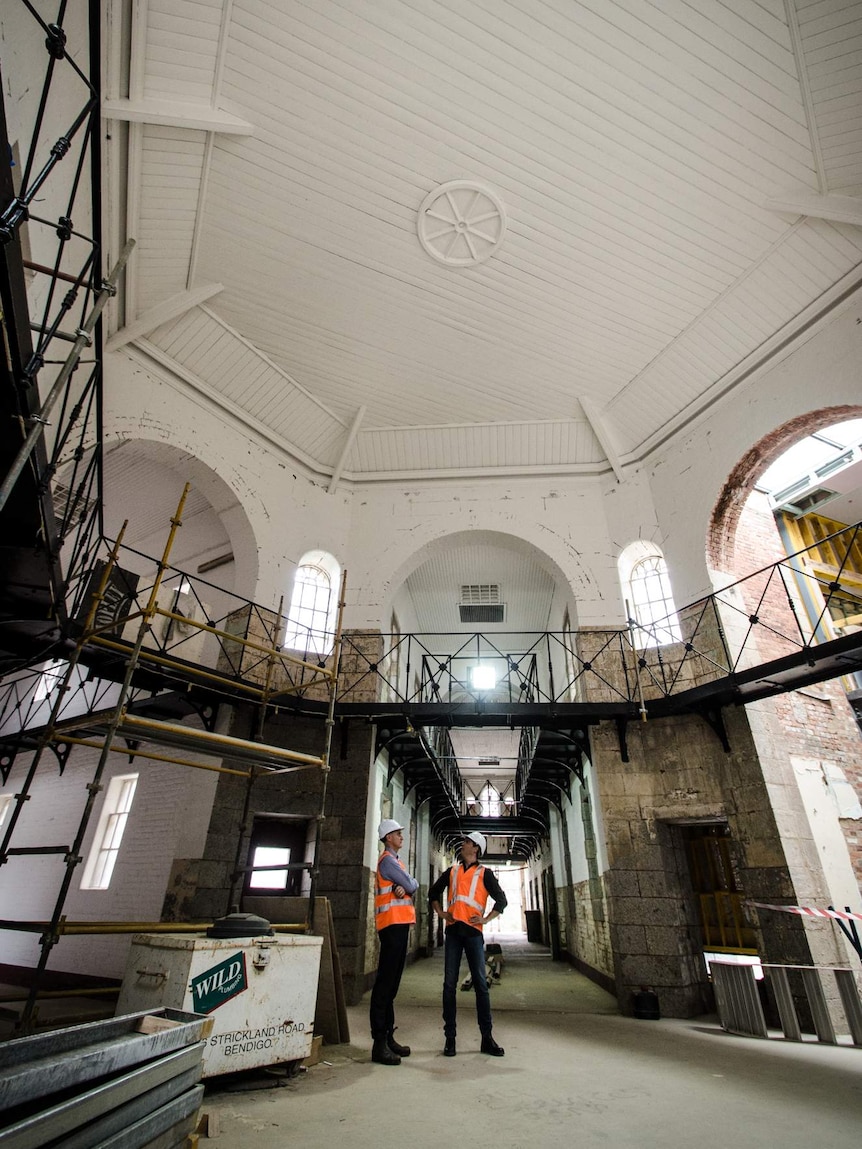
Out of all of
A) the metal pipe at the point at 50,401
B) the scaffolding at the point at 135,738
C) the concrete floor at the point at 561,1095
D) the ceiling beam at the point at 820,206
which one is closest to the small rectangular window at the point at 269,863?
the scaffolding at the point at 135,738

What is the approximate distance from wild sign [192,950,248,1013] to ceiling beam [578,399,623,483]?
9028mm

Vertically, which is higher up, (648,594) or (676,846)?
(648,594)

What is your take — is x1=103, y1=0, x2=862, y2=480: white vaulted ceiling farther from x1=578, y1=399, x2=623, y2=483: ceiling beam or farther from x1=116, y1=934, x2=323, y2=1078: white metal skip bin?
x1=116, y1=934, x2=323, y2=1078: white metal skip bin

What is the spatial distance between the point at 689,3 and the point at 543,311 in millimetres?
3630

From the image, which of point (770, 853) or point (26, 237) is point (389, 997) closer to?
point (770, 853)

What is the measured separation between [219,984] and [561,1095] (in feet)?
7.52

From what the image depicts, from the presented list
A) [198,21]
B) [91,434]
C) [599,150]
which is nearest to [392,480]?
[91,434]

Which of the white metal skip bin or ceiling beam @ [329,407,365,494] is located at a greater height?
ceiling beam @ [329,407,365,494]

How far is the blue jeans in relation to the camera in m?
4.55

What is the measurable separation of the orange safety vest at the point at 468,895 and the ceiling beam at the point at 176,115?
870 centimetres

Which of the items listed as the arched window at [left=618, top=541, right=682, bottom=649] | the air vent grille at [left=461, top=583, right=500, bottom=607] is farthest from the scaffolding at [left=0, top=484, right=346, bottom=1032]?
the air vent grille at [left=461, top=583, right=500, bottom=607]

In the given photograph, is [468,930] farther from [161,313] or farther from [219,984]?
[161,313]

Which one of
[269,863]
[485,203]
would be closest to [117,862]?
[269,863]

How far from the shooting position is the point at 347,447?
411 inches
